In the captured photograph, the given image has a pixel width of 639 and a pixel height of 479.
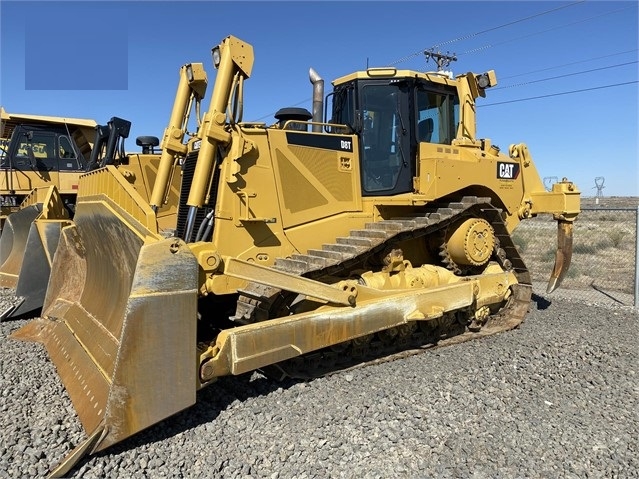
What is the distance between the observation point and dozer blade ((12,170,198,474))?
320 cm

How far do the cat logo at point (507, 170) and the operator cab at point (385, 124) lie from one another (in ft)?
4.41

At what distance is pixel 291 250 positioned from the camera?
195 inches

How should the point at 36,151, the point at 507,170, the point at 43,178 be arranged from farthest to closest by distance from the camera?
the point at 36,151 → the point at 43,178 → the point at 507,170

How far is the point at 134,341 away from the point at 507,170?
523 cm

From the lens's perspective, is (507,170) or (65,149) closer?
(507,170)

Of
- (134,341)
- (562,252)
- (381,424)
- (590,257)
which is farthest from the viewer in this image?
(590,257)

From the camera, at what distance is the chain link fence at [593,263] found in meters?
8.94

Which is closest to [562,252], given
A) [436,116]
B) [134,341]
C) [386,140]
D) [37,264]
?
[436,116]

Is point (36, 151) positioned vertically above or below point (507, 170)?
above

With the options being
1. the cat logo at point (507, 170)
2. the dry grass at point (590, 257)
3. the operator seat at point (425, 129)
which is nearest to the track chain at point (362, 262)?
the cat logo at point (507, 170)

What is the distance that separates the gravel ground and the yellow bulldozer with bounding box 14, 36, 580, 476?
255 mm

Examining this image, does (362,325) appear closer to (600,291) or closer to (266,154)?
(266,154)

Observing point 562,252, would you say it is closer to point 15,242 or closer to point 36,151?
point 15,242

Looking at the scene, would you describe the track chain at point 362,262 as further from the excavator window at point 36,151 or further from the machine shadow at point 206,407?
the excavator window at point 36,151
